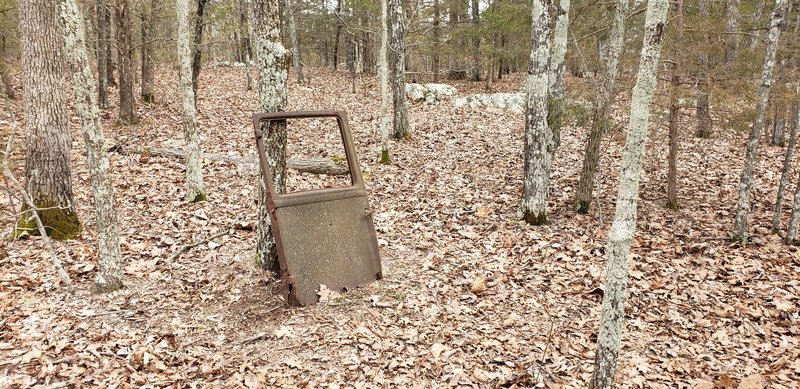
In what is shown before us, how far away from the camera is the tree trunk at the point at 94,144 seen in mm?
4496

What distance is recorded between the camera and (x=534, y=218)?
7625mm

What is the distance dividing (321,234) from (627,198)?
3.04 meters

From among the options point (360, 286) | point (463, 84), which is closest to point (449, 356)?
point (360, 286)

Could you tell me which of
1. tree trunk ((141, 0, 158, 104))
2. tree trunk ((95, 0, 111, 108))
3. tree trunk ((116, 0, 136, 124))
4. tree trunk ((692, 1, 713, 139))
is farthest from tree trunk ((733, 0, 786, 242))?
tree trunk ((141, 0, 158, 104))

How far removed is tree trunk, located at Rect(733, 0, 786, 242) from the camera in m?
6.55

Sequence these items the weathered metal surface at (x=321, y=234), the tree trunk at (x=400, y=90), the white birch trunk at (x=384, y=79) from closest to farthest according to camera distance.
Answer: the weathered metal surface at (x=321, y=234)
the white birch trunk at (x=384, y=79)
the tree trunk at (x=400, y=90)

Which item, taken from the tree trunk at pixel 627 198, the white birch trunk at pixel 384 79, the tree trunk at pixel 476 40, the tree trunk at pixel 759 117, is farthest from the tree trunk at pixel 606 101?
the tree trunk at pixel 476 40

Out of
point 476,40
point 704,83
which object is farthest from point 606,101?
point 476,40

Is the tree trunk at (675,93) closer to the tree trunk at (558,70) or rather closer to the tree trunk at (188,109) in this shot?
the tree trunk at (558,70)

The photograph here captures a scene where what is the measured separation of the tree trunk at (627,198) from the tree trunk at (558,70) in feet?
15.8

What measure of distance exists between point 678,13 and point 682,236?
3.62 metres

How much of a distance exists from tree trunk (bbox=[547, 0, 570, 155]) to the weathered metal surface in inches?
164

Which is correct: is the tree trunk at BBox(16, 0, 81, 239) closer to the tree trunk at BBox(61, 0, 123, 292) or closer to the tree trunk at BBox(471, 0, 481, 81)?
the tree trunk at BBox(61, 0, 123, 292)

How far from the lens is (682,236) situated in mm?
7398
